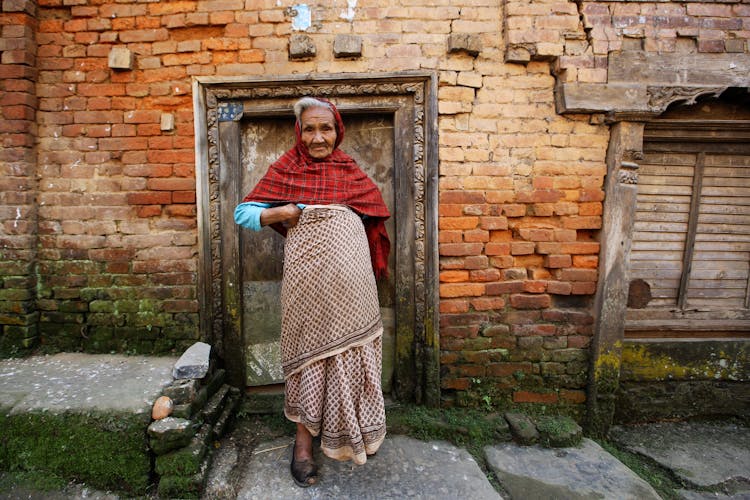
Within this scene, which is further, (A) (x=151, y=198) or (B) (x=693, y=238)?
(B) (x=693, y=238)

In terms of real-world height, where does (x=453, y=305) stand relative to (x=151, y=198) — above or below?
below

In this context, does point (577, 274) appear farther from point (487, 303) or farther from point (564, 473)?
point (564, 473)

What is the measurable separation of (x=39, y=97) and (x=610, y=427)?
15.2ft

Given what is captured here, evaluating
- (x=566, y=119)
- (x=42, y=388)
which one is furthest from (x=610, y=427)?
(x=42, y=388)

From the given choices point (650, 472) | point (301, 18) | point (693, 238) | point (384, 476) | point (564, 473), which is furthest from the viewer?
point (693, 238)

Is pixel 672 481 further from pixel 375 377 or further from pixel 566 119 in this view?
pixel 566 119

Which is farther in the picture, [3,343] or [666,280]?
[666,280]

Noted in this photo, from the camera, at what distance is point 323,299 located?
1.98 m

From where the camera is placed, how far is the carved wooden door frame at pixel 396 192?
2545 millimetres

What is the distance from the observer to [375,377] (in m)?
2.05

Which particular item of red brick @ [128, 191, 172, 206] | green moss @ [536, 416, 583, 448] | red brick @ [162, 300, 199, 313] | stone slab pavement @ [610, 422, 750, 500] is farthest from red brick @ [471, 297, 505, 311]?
red brick @ [128, 191, 172, 206]

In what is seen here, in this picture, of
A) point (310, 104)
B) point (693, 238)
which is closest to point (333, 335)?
point (310, 104)

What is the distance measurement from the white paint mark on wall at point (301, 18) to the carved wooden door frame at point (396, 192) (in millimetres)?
332

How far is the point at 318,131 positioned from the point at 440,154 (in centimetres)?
89
